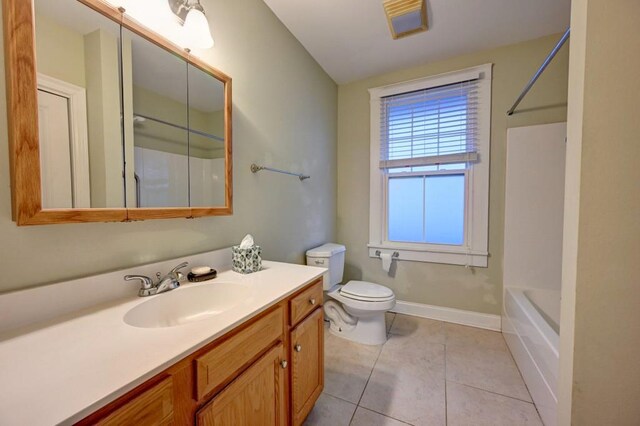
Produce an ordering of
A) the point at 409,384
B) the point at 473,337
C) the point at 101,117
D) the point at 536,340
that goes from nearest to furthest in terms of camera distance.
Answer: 1. the point at 101,117
2. the point at 536,340
3. the point at 409,384
4. the point at 473,337

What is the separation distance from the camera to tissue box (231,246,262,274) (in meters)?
1.25

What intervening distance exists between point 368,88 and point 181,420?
2.86 metres

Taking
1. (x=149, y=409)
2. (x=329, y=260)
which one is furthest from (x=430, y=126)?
(x=149, y=409)

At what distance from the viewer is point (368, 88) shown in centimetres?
261

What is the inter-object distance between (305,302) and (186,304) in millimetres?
506

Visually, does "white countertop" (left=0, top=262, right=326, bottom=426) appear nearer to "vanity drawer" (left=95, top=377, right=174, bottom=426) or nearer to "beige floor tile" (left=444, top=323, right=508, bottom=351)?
"vanity drawer" (left=95, top=377, right=174, bottom=426)

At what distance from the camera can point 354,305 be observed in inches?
74.9

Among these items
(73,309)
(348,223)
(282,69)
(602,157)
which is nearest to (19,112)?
(73,309)

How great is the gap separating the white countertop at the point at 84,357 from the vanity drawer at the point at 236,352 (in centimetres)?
5

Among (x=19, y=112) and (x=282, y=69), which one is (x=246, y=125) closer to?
(x=282, y=69)

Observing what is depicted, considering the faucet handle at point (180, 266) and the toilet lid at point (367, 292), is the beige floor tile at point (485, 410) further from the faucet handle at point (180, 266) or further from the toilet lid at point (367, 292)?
the faucet handle at point (180, 266)

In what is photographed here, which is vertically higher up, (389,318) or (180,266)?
(180,266)

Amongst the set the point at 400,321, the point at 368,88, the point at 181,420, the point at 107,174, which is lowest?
the point at 400,321

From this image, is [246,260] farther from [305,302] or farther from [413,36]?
[413,36]
